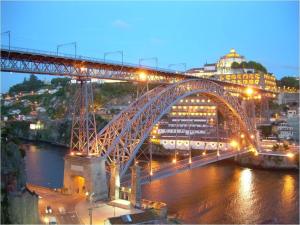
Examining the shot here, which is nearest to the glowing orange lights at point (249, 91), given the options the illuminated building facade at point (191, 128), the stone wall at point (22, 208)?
the illuminated building facade at point (191, 128)

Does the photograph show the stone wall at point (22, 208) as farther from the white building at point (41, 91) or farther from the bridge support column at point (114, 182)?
the white building at point (41, 91)

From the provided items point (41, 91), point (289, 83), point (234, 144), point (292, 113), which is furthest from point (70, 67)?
point (41, 91)

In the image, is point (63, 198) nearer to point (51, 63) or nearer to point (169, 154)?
point (51, 63)

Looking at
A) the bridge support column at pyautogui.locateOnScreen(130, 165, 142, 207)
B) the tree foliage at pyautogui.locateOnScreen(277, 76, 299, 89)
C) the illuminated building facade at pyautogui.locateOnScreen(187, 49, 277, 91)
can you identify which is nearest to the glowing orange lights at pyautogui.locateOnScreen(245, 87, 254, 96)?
the illuminated building facade at pyautogui.locateOnScreen(187, 49, 277, 91)

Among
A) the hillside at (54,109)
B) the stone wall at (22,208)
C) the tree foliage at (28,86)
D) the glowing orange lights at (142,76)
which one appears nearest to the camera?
the stone wall at (22,208)

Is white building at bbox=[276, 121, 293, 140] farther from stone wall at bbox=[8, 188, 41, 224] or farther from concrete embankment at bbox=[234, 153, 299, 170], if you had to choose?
stone wall at bbox=[8, 188, 41, 224]

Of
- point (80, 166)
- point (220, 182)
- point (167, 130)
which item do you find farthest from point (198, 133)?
point (80, 166)
